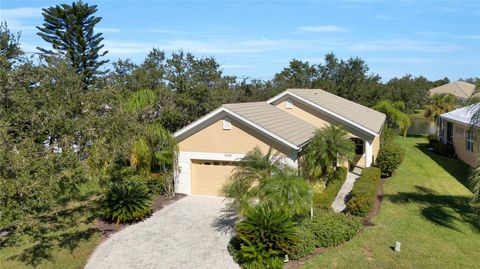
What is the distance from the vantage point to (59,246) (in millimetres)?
13852

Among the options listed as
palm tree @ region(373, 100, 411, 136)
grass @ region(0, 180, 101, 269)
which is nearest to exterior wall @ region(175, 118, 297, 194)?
grass @ region(0, 180, 101, 269)

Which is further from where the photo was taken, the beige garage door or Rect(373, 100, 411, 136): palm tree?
Rect(373, 100, 411, 136): palm tree

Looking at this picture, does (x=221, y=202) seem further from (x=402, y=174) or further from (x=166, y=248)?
(x=402, y=174)

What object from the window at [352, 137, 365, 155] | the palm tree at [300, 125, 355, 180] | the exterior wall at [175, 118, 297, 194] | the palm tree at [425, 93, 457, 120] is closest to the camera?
the exterior wall at [175, 118, 297, 194]

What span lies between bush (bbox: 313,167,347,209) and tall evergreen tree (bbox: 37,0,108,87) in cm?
2652

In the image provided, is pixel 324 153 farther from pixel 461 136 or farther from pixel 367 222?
pixel 461 136

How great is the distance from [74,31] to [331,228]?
34.1 m

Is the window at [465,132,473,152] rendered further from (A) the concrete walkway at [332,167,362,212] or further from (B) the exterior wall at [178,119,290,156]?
(B) the exterior wall at [178,119,290,156]

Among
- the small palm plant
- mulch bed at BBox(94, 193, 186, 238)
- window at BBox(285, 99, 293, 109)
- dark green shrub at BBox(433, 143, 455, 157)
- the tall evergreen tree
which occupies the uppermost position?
the tall evergreen tree

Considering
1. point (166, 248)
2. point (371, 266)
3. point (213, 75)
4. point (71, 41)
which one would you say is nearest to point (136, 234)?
point (166, 248)

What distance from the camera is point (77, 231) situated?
599 inches

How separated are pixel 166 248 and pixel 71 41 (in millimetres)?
31758

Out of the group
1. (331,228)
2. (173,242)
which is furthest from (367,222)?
(173,242)

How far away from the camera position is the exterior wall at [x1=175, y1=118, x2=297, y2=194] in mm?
18500
